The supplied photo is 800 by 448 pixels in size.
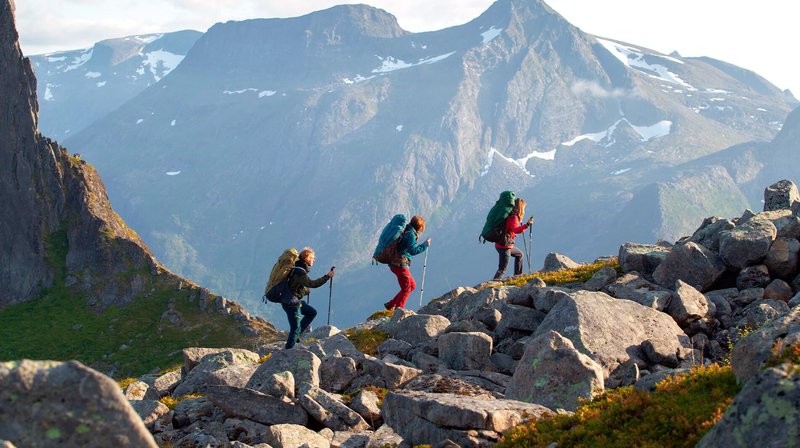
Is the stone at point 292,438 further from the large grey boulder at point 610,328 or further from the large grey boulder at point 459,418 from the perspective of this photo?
the large grey boulder at point 610,328

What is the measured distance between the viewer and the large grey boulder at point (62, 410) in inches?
335

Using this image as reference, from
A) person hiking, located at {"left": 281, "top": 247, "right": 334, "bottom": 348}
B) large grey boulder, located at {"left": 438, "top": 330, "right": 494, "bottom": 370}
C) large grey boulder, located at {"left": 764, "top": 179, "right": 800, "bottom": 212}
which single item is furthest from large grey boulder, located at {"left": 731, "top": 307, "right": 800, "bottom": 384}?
large grey boulder, located at {"left": 764, "top": 179, "right": 800, "bottom": 212}

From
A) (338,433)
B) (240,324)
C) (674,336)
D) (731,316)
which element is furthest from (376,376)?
(240,324)

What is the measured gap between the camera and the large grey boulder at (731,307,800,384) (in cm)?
1215

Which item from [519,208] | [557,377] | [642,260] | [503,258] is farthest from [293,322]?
[642,260]

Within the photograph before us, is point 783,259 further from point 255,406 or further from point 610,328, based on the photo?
point 255,406

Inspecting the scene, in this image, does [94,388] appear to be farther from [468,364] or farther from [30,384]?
[468,364]

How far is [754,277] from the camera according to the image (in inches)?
939

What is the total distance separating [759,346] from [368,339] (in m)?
16.5

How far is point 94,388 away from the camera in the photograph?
8602 millimetres

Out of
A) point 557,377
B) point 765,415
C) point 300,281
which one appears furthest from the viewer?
point 300,281

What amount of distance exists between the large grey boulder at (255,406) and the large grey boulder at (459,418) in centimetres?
338

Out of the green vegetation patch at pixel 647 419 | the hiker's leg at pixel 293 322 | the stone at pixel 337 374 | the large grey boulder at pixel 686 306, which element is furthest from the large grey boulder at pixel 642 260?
the green vegetation patch at pixel 647 419

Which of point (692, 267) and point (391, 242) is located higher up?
point (692, 267)
